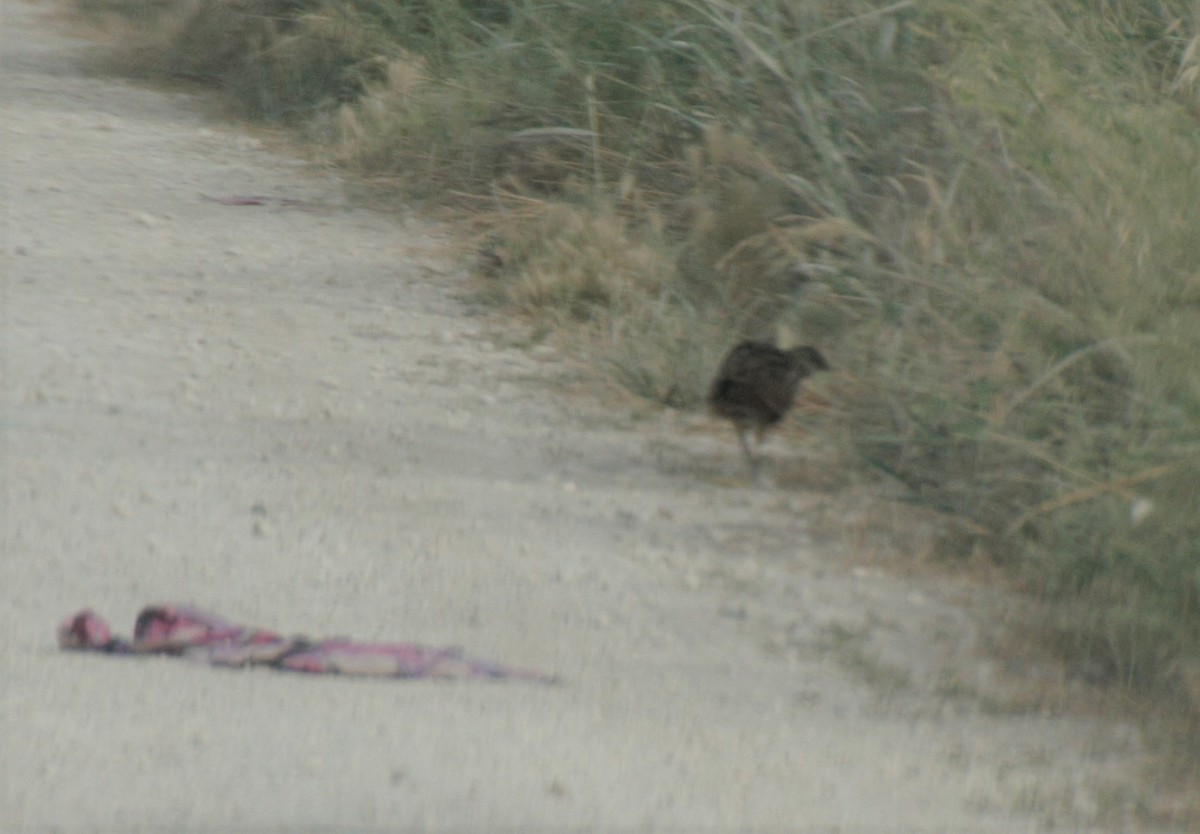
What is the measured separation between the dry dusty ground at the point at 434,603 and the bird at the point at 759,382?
0.64ft

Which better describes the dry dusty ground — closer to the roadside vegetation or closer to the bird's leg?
the bird's leg

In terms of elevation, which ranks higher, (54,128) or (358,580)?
(358,580)

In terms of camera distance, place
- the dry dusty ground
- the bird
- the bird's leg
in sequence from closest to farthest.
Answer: the dry dusty ground, the bird, the bird's leg

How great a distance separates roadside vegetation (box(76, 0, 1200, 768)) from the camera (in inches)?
123

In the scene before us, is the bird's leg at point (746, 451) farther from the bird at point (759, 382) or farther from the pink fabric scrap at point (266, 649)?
the pink fabric scrap at point (266, 649)

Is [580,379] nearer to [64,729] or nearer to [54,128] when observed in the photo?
[64,729]

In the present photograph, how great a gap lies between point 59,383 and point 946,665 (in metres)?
2.59

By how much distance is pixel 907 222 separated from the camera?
410cm

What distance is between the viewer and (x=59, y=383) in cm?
445

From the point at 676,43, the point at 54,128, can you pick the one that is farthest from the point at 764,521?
the point at 54,128

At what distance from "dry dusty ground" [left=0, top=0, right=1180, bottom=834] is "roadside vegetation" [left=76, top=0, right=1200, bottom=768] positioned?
0.81 ft

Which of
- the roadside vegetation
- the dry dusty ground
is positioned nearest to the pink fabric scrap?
the dry dusty ground

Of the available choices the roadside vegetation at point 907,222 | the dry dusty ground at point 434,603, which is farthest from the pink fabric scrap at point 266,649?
the roadside vegetation at point 907,222

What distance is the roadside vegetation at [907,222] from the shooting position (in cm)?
313
